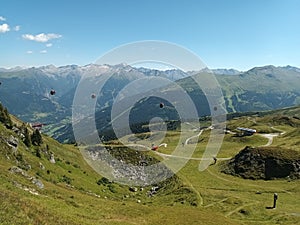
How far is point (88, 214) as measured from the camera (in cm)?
4666

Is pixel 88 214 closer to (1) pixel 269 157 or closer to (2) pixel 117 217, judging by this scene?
(2) pixel 117 217

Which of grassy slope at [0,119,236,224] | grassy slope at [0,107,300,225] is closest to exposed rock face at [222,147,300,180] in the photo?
grassy slope at [0,107,300,225]

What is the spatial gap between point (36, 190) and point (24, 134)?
48.6 metres

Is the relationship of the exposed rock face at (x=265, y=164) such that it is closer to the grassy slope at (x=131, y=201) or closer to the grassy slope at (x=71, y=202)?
the grassy slope at (x=131, y=201)

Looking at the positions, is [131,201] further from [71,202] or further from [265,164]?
[265,164]

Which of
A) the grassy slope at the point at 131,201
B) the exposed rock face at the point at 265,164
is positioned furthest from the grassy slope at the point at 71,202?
the exposed rock face at the point at 265,164

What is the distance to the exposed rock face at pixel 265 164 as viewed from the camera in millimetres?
109812

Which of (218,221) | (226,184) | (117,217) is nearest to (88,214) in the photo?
(117,217)

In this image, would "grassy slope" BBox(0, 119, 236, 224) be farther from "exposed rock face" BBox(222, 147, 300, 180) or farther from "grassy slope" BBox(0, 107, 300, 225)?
"exposed rock face" BBox(222, 147, 300, 180)

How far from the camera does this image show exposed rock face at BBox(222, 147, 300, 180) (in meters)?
110

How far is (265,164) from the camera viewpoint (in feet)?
383

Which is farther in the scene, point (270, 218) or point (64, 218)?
point (270, 218)

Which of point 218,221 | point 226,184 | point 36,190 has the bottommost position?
point 226,184

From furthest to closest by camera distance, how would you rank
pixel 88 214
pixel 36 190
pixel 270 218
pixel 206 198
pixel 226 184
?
1. pixel 226 184
2. pixel 206 198
3. pixel 270 218
4. pixel 36 190
5. pixel 88 214
